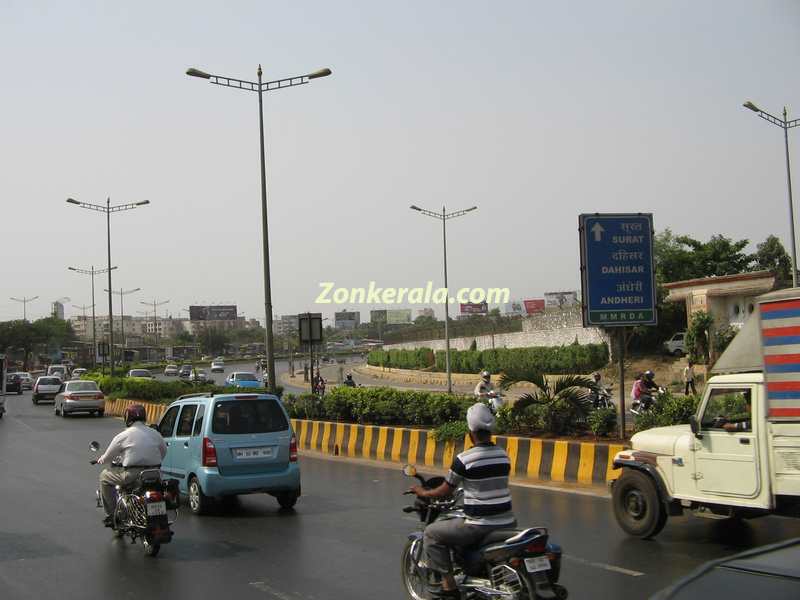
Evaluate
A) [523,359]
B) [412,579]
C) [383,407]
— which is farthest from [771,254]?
[412,579]

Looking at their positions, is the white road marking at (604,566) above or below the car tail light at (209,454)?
below

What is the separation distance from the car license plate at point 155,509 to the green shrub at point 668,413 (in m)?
7.78

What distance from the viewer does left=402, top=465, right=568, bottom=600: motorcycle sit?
20.2ft

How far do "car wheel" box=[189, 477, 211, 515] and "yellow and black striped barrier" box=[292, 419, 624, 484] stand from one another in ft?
18.4

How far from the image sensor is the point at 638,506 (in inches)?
406

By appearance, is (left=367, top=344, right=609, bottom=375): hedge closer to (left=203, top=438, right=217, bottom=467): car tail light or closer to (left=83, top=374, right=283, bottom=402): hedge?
(left=83, top=374, right=283, bottom=402): hedge

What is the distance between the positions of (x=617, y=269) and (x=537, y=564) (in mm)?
10325

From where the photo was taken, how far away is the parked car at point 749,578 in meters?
3.32

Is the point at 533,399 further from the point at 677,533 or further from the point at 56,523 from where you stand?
the point at 56,523

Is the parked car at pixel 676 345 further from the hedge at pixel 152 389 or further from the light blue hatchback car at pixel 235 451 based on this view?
the light blue hatchback car at pixel 235 451

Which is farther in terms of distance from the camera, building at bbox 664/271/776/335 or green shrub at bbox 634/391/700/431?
building at bbox 664/271/776/335

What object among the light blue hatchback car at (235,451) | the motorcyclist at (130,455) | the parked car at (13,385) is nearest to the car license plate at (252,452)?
the light blue hatchback car at (235,451)

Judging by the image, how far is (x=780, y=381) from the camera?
8953 mm

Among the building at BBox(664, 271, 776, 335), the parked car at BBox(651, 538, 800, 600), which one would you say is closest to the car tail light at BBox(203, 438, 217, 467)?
the parked car at BBox(651, 538, 800, 600)
